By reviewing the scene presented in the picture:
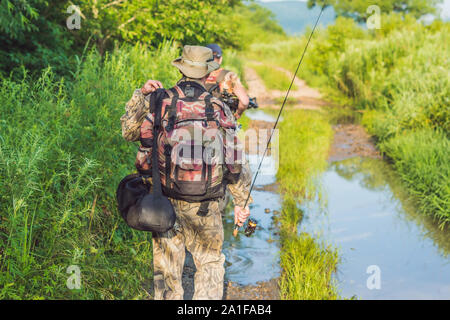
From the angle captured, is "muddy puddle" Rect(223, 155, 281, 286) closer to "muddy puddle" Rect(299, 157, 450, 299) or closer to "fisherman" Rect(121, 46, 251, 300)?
"muddy puddle" Rect(299, 157, 450, 299)

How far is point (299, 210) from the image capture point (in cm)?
649

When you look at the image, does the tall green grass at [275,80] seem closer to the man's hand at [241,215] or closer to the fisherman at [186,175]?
the man's hand at [241,215]

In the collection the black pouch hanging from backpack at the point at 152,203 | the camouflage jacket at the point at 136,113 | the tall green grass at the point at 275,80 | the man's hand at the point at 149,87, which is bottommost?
the tall green grass at the point at 275,80

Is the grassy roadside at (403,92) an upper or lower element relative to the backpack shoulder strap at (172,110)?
lower

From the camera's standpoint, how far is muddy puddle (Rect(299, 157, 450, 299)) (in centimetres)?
486

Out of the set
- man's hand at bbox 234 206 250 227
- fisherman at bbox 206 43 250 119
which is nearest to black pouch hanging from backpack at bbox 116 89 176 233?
man's hand at bbox 234 206 250 227

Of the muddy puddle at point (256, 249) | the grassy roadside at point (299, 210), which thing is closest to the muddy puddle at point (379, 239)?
the grassy roadside at point (299, 210)

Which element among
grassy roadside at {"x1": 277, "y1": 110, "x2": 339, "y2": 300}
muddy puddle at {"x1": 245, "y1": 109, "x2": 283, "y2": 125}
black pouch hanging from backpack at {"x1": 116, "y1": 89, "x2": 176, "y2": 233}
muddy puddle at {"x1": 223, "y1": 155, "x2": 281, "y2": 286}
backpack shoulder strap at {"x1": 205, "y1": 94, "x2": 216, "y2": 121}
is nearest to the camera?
black pouch hanging from backpack at {"x1": 116, "y1": 89, "x2": 176, "y2": 233}

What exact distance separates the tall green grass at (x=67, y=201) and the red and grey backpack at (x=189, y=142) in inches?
32.1

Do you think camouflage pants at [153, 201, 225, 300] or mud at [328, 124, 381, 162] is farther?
mud at [328, 124, 381, 162]

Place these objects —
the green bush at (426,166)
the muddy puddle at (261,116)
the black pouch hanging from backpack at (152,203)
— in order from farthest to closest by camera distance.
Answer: the muddy puddle at (261,116) → the green bush at (426,166) → the black pouch hanging from backpack at (152,203)

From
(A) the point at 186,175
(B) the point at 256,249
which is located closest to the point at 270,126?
(B) the point at 256,249

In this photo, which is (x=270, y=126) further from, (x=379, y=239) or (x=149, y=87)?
(x=149, y=87)

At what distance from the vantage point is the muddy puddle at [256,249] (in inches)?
187
